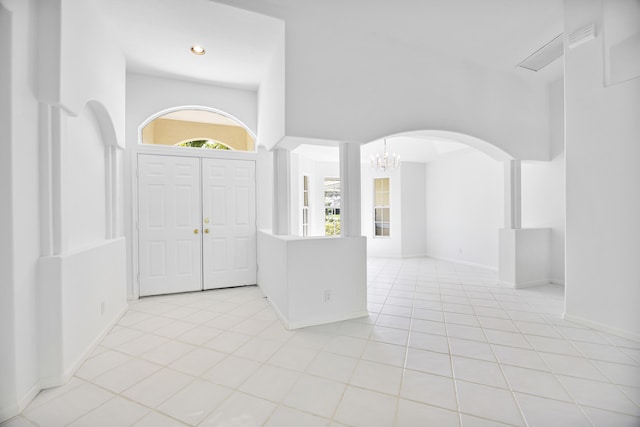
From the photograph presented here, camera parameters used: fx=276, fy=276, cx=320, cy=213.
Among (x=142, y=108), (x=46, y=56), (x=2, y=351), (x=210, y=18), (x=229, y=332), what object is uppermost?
(x=210, y=18)

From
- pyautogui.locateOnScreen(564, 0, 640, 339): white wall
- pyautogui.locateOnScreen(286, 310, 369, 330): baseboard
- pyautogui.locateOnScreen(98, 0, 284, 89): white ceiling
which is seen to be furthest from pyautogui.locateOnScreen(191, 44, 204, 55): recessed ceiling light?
pyautogui.locateOnScreen(564, 0, 640, 339): white wall

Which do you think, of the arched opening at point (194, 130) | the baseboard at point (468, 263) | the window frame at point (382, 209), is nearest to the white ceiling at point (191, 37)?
the arched opening at point (194, 130)

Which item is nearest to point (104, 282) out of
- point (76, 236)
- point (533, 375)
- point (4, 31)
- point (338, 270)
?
point (76, 236)

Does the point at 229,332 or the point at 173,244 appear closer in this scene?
the point at 229,332

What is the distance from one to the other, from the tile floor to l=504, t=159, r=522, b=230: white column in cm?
150

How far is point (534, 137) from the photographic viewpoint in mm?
4477

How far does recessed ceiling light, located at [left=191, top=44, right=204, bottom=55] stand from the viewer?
3.38m

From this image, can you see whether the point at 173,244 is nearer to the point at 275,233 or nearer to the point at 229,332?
the point at 275,233

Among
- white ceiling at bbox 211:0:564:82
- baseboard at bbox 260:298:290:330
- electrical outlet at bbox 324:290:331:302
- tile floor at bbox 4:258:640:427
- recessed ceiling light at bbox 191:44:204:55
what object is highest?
white ceiling at bbox 211:0:564:82

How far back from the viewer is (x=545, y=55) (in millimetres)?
3857

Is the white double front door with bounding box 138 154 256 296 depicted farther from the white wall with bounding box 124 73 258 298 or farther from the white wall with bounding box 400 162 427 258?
the white wall with bounding box 400 162 427 258

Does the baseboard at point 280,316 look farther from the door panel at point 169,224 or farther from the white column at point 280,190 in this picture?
the door panel at point 169,224

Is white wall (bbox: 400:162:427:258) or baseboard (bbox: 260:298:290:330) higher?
white wall (bbox: 400:162:427:258)

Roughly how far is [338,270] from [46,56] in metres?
3.06
